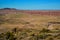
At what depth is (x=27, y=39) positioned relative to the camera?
21.6 meters

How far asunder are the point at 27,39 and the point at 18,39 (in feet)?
5.20

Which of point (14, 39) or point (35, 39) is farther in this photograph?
point (14, 39)

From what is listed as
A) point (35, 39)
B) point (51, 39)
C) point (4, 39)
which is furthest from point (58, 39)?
point (4, 39)

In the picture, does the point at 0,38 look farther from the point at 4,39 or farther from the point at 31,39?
the point at 31,39

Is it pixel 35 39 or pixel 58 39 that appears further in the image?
pixel 58 39

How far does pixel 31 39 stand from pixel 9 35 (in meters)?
3.76

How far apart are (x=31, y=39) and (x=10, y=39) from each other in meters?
2.78

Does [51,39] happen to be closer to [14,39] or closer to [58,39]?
[58,39]

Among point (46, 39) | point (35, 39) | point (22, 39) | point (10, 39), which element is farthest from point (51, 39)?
point (10, 39)

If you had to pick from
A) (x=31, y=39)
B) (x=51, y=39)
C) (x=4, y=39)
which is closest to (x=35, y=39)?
(x=31, y=39)

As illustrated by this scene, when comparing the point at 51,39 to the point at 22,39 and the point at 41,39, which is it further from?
the point at 22,39

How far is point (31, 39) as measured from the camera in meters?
21.3

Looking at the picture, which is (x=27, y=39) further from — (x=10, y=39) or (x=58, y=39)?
(x=58, y=39)

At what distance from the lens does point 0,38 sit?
2214 cm
